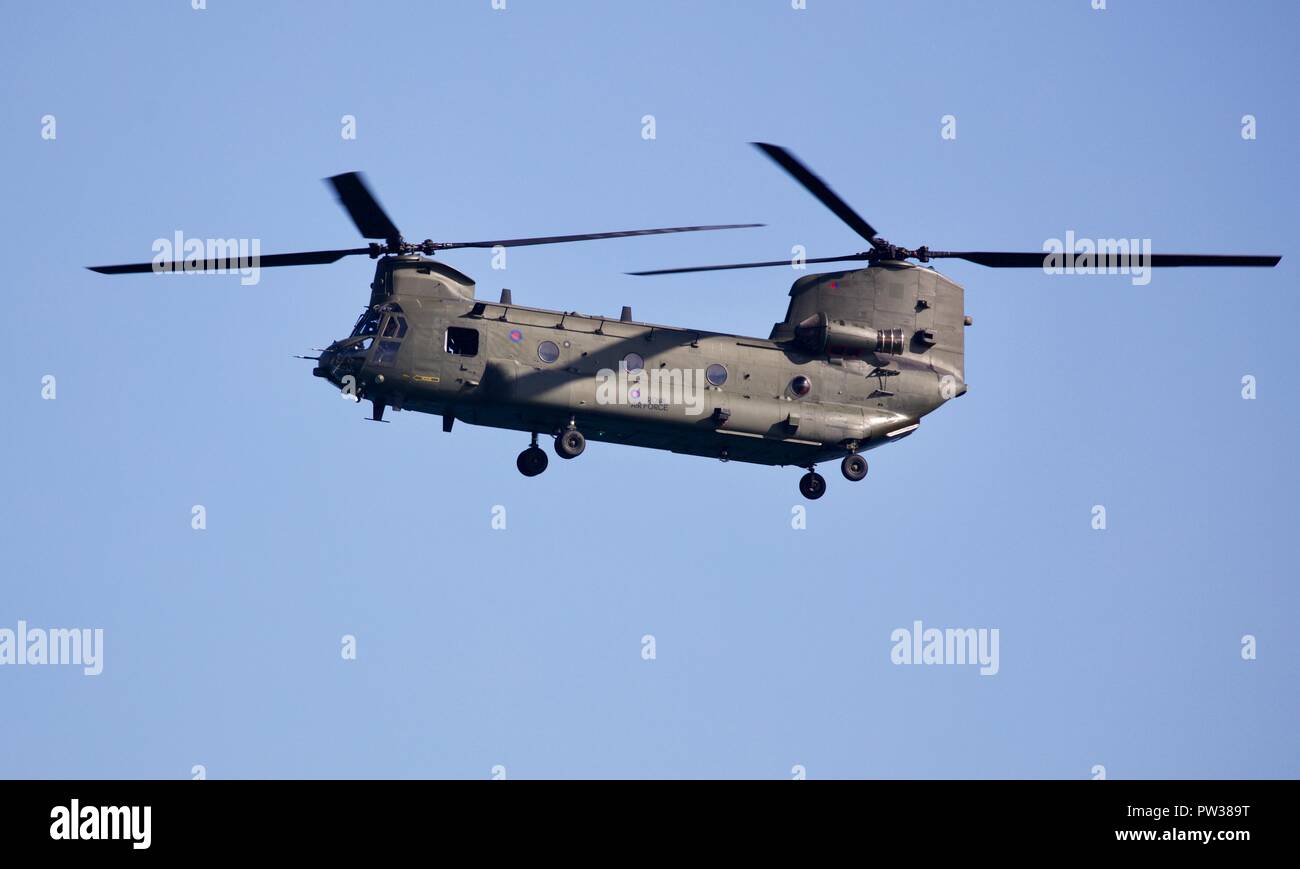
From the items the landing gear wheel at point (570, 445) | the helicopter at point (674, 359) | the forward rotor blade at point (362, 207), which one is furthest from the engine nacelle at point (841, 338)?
the forward rotor blade at point (362, 207)

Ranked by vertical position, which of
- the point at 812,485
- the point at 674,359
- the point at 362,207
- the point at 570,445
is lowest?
the point at 812,485

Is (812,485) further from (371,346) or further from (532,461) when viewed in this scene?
(371,346)

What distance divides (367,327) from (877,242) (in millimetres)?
10906

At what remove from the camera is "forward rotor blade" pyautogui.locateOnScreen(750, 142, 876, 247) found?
4112 cm

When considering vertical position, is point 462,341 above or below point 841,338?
below

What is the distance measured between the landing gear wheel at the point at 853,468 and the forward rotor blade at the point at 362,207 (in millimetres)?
10400

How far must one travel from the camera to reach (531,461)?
44.1m

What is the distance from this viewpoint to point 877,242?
1772 inches

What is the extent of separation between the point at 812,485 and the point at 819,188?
6.48m

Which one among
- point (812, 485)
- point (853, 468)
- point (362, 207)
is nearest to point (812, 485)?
point (812, 485)

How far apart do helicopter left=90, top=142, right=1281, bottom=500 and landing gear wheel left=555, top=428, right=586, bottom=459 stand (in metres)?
0.03

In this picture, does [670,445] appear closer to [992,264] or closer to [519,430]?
[519,430]

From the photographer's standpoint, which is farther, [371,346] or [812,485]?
[812,485]
